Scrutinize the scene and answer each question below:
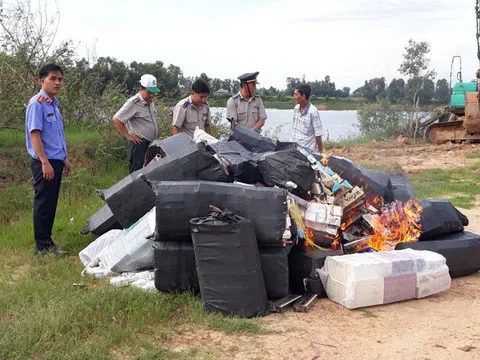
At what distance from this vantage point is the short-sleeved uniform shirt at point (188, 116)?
7.32 m

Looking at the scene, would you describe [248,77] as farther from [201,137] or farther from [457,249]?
[457,249]

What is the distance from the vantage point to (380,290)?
4.64m

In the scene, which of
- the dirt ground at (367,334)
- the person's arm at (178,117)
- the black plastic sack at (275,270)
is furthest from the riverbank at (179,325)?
the person's arm at (178,117)

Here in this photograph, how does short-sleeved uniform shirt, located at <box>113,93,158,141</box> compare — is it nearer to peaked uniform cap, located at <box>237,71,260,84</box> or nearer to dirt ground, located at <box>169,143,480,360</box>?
peaked uniform cap, located at <box>237,71,260,84</box>

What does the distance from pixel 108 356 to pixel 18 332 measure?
2.41 feet

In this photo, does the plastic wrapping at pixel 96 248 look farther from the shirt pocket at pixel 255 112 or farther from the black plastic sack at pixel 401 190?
the black plastic sack at pixel 401 190

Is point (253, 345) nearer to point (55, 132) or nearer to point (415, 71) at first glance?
point (55, 132)

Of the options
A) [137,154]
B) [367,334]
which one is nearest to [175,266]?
[367,334]

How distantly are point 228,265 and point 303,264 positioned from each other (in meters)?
0.97

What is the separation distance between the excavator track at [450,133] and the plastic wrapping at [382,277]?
1531 centimetres

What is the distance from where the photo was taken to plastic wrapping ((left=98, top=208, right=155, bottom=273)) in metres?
5.31

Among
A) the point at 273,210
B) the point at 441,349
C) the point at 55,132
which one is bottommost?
the point at 441,349

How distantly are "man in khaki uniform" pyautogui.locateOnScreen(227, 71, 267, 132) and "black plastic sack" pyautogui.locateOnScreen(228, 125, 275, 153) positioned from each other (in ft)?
3.29

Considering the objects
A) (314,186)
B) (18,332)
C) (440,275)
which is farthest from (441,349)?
(18,332)
